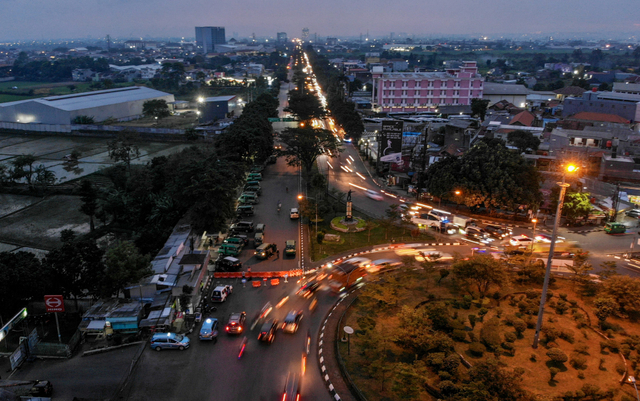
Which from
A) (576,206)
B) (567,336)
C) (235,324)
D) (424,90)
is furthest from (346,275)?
(424,90)

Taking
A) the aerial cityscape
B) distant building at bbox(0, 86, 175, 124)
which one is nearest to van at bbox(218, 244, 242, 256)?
the aerial cityscape

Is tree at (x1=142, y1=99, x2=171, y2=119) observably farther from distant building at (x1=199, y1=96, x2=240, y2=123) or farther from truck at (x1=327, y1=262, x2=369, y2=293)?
truck at (x1=327, y1=262, x2=369, y2=293)

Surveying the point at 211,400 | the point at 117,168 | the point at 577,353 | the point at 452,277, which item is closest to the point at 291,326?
the point at 211,400

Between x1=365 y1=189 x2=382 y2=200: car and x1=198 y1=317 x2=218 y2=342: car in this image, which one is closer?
x1=198 y1=317 x2=218 y2=342: car

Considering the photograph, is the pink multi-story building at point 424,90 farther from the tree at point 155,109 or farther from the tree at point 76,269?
the tree at point 76,269

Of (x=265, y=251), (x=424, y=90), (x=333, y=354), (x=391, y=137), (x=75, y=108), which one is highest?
(x=424, y=90)

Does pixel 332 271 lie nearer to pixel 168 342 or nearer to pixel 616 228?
pixel 168 342
